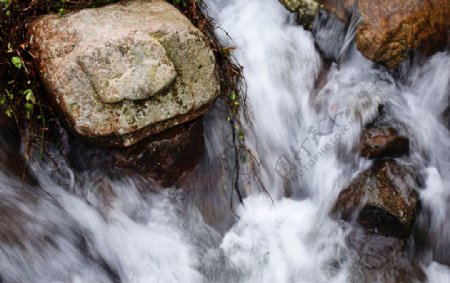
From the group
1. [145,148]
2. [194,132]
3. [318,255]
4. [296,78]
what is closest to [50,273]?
→ [145,148]

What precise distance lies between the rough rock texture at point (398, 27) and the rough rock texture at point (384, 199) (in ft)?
4.00

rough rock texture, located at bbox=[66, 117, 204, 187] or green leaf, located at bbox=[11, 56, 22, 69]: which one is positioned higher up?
A: green leaf, located at bbox=[11, 56, 22, 69]

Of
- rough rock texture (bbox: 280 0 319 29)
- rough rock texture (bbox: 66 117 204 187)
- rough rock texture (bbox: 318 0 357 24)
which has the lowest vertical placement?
rough rock texture (bbox: 66 117 204 187)

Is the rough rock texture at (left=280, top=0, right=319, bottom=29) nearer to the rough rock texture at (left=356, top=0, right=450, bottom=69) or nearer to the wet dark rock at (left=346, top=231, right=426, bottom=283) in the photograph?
the rough rock texture at (left=356, top=0, right=450, bottom=69)

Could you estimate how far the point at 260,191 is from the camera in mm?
4363

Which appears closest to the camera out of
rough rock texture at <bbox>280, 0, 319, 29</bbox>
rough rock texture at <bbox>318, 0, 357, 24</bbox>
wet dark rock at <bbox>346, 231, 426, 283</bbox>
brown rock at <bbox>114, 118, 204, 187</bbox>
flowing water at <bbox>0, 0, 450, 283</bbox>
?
flowing water at <bbox>0, 0, 450, 283</bbox>

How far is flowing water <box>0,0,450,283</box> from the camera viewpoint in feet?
11.4

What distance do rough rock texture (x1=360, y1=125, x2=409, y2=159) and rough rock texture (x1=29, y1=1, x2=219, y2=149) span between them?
6.10ft

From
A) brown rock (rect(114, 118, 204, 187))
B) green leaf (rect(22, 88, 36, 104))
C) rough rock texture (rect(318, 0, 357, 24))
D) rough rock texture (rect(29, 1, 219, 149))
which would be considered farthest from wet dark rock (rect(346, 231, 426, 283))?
green leaf (rect(22, 88, 36, 104))

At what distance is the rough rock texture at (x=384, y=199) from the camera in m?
4.06

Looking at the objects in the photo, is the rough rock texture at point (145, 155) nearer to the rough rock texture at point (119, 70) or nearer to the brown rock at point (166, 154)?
the brown rock at point (166, 154)

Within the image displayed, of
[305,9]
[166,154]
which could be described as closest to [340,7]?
[305,9]

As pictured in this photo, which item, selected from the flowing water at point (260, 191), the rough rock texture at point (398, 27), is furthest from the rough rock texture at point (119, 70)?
the rough rock texture at point (398, 27)

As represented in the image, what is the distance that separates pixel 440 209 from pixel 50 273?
11.8ft
